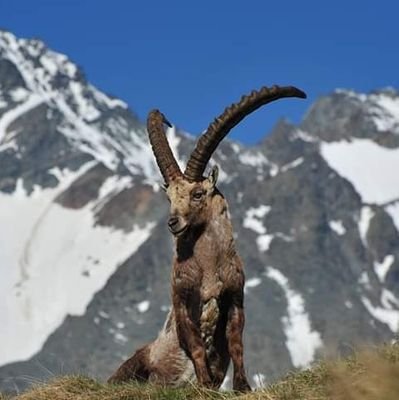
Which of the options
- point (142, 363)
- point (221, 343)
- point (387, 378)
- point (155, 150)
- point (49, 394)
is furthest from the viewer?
point (142, 363)

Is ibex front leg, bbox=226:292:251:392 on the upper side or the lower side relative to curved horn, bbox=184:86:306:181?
lower

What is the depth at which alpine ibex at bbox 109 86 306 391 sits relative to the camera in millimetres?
15031

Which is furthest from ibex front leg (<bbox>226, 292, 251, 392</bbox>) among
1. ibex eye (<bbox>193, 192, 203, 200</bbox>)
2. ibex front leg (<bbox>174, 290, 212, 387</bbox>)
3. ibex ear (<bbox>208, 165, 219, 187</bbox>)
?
ibex ear (<bbox>208, 165, 219, 187</bbox>)

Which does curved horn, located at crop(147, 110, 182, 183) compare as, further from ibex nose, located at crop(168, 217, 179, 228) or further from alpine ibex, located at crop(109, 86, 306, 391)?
ibex nose, located at crop(168, 217, 179, 228)

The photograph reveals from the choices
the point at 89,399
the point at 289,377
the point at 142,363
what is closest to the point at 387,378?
the point at 289,377

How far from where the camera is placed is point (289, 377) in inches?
532

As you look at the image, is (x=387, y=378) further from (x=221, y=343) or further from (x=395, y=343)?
(x=221, y=343)

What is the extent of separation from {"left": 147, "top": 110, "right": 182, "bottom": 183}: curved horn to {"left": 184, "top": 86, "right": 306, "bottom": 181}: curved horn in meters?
0.26

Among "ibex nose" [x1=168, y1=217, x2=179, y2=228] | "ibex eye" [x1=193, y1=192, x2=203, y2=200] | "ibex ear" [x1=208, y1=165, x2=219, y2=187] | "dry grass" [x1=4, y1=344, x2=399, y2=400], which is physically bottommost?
"dry grass" [x1=4, y1=344, x2=399, y2=400]

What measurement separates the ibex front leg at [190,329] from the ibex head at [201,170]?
3.05 feet

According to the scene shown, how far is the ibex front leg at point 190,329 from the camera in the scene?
588 inches

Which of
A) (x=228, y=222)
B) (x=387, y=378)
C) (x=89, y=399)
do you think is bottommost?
(x=387, y=378)

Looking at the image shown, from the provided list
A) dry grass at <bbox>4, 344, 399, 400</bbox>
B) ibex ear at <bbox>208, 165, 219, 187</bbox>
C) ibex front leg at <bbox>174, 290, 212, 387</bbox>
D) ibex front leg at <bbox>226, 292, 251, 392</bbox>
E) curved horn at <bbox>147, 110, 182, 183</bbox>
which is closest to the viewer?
dry grass at <bbox>4, 344, 399, 400</bbox>

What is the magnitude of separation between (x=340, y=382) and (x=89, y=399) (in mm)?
6822
